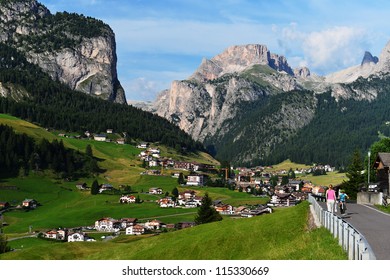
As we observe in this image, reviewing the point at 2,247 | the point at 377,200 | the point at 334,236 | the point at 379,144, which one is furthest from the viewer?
the point at 379,144

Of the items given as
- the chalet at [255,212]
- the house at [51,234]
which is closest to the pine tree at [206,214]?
the chalet at [255,212]

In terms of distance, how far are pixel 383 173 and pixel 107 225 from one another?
99841mm

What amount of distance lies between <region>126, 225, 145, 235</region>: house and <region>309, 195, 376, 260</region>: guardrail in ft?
374

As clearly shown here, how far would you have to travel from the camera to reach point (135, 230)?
147m

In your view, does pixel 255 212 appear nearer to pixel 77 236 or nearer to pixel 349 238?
pixel 77 236

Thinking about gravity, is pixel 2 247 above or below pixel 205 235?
below

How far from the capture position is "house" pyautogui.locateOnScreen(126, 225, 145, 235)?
14360cm

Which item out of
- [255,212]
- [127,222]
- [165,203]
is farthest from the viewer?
[165,203]

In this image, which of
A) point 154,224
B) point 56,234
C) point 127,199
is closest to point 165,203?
point 127,199

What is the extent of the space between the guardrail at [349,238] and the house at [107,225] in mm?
130652
